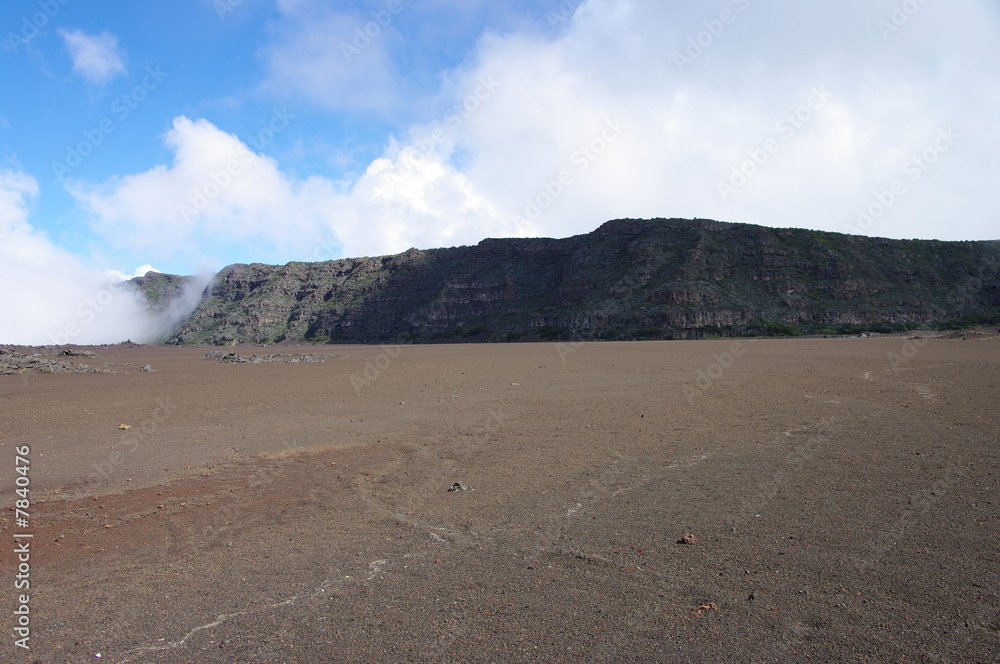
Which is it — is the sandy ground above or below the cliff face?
below

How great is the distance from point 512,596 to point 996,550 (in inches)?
210

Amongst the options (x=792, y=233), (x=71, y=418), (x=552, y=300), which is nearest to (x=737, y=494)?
(x=71, y=418)

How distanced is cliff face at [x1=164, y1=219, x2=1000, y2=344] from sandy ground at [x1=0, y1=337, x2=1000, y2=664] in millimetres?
66359

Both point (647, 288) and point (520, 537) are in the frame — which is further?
point (647, 288)

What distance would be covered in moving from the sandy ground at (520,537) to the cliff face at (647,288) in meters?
66.4

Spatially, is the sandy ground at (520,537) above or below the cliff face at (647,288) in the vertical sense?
below

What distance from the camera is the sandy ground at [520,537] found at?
4.75m

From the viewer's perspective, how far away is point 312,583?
5871mm

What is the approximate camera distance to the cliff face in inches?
3049

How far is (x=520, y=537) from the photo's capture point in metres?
7.05

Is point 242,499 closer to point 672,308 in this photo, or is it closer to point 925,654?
point 925,654

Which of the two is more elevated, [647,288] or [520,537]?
[647,288]

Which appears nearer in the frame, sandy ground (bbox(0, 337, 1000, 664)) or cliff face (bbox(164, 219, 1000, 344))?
sandy ground (bbox(0, 337, 1000, 664))

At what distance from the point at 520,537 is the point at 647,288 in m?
82.8
